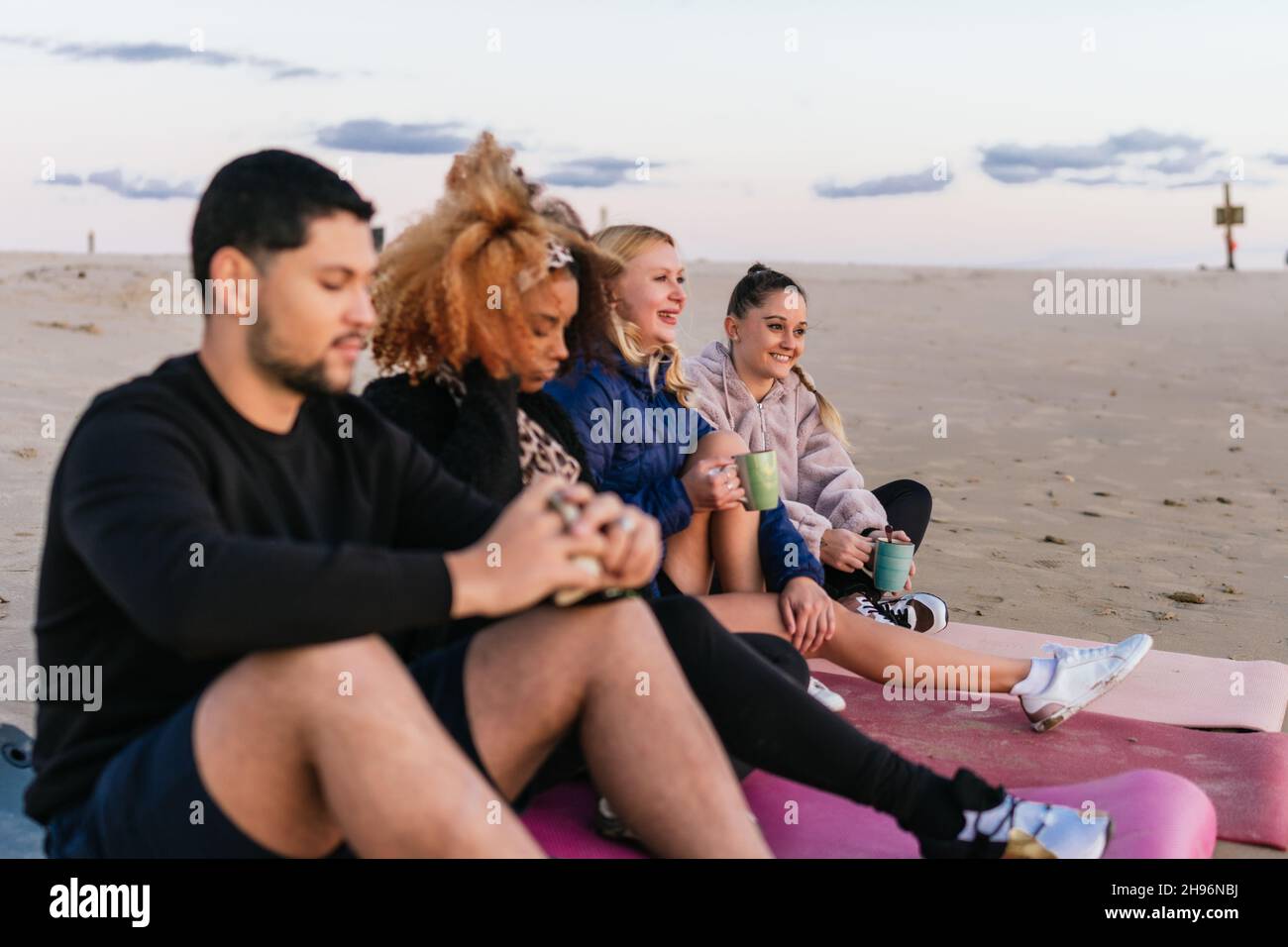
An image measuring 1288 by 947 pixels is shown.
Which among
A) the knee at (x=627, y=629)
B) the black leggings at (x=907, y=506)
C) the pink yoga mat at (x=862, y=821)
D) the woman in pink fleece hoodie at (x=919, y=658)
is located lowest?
the pink yoga mat at (x=862, y=821)

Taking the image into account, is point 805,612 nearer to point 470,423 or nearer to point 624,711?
point 470,423

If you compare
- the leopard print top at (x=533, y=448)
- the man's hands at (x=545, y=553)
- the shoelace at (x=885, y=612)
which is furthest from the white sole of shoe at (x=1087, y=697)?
the man's hands at (x=545, y=553)

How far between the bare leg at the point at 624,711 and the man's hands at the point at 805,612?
5.09 ft

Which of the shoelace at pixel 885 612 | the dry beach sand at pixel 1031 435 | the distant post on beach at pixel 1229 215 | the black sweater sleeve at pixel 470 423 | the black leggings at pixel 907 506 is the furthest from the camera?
the distant post on beach at pixel 1229 215

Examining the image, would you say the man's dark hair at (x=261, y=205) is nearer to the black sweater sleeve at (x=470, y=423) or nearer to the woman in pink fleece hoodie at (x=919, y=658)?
the black sweater sleeve at (x=470, y=423)

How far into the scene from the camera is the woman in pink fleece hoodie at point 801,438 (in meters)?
5.09

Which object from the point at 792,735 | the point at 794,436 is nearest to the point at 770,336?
the point at 794,436

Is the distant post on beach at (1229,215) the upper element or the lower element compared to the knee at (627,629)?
upper

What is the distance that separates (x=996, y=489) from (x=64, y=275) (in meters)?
16.9

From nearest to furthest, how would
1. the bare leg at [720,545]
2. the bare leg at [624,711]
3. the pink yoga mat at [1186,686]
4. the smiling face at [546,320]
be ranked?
1. the bare leg at [624,711]
2. the smiling face at [546,320]
3. the bare leg at [720,545]
4. the pink yoga mat at [1186,686]

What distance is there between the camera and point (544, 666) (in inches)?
101

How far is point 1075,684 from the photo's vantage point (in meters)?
4.23
